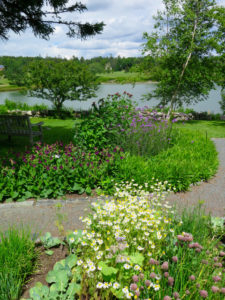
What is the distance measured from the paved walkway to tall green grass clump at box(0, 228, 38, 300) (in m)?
0.66

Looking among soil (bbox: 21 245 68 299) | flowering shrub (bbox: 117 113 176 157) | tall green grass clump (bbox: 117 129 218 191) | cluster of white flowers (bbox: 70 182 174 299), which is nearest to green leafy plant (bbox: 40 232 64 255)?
soil (bbox: 21 245 68 299)

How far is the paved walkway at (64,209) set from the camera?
3.66m

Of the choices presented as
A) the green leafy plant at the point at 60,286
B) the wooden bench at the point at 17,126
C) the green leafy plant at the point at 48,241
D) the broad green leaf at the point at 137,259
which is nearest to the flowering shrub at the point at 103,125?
the wooden bench at the point at 17,126

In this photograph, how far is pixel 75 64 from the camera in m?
15.1

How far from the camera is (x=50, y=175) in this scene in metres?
4.68

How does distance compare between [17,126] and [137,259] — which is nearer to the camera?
[137,259]

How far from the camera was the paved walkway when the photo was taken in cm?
366

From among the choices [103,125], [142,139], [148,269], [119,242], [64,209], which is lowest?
[64,209]

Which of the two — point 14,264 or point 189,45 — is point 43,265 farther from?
point 189,45

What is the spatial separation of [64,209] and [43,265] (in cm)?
149

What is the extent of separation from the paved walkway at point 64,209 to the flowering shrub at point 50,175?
Result: 8.7 inches

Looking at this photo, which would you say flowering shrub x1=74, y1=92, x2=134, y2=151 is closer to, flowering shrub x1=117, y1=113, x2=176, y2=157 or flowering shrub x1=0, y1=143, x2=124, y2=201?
flowering shrub x1=117, y1=113, x2=176, y2=157

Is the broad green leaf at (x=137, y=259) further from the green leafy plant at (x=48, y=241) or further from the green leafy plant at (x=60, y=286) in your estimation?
the green leafy plant at (x=48, y=241)

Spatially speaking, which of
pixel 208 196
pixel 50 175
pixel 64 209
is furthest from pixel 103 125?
pixel 208 196
